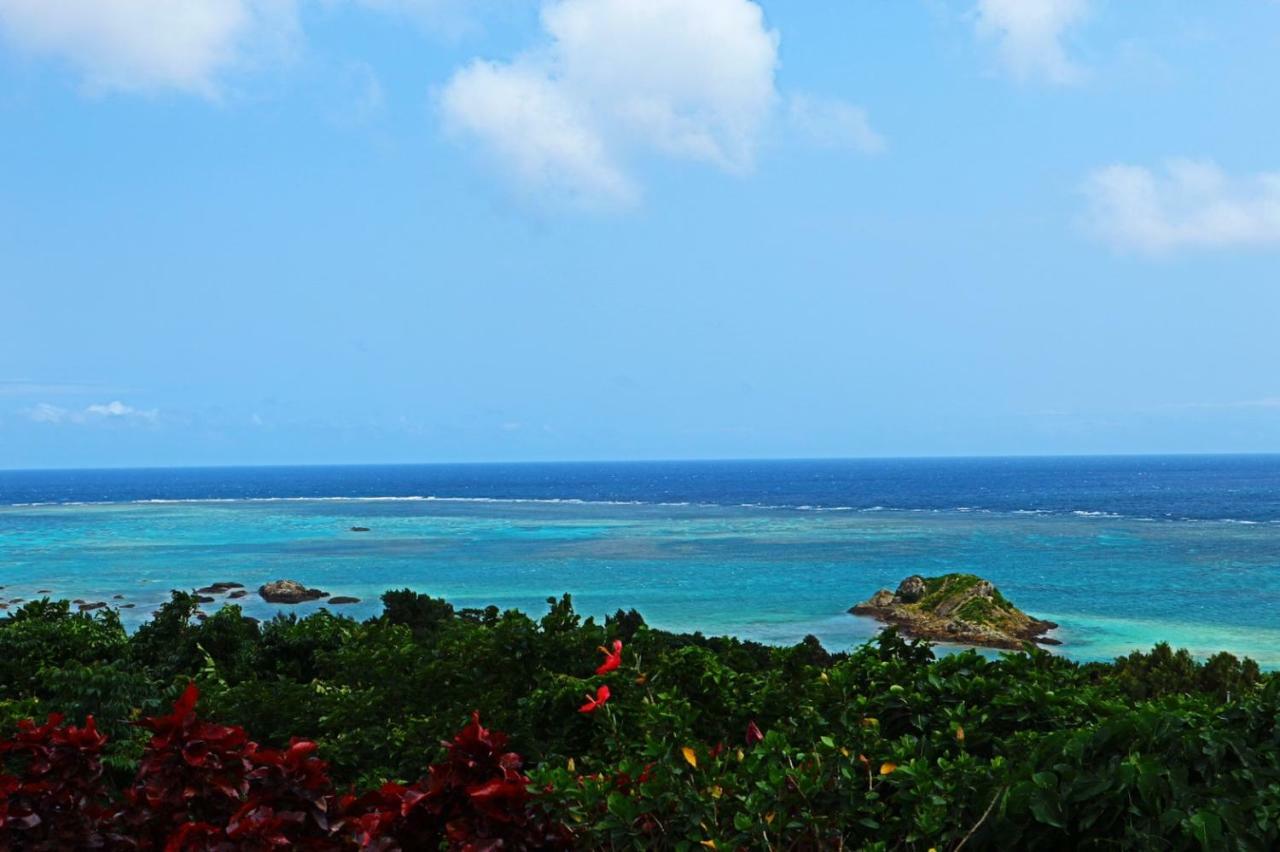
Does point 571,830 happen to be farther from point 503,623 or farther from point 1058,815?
point 503,623

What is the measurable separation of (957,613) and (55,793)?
107ft

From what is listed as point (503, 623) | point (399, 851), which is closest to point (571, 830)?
point (399, 851)

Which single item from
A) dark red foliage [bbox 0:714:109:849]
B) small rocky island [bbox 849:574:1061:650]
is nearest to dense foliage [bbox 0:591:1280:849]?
dark red foliage [bbox 0:714:109:849]

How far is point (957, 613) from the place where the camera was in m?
33.5

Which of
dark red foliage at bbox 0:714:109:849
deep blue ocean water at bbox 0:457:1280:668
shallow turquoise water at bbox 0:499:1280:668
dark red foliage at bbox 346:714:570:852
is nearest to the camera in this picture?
dark red foliage at bbox 346:714:570:852

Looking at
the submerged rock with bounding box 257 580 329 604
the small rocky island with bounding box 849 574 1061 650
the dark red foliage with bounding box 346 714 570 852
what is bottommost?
the small rocky island with bounding box 849 574 1061 650

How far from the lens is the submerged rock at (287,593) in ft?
135

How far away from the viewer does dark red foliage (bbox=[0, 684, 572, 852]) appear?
3.81 meters

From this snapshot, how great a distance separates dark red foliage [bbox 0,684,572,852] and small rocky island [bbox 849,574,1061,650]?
28.9 meters

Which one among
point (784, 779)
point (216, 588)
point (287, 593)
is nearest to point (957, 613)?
point (287, 593)

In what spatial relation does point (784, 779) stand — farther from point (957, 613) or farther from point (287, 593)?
point (287, 593)

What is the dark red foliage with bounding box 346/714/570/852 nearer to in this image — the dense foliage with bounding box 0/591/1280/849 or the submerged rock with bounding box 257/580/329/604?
the dense foliage with bounding box 0/591/1280/849

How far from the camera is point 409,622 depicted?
1856cm

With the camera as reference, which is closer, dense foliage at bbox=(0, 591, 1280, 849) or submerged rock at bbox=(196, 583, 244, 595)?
dense foliage at bbox=(0, 591, 1280, 849)
